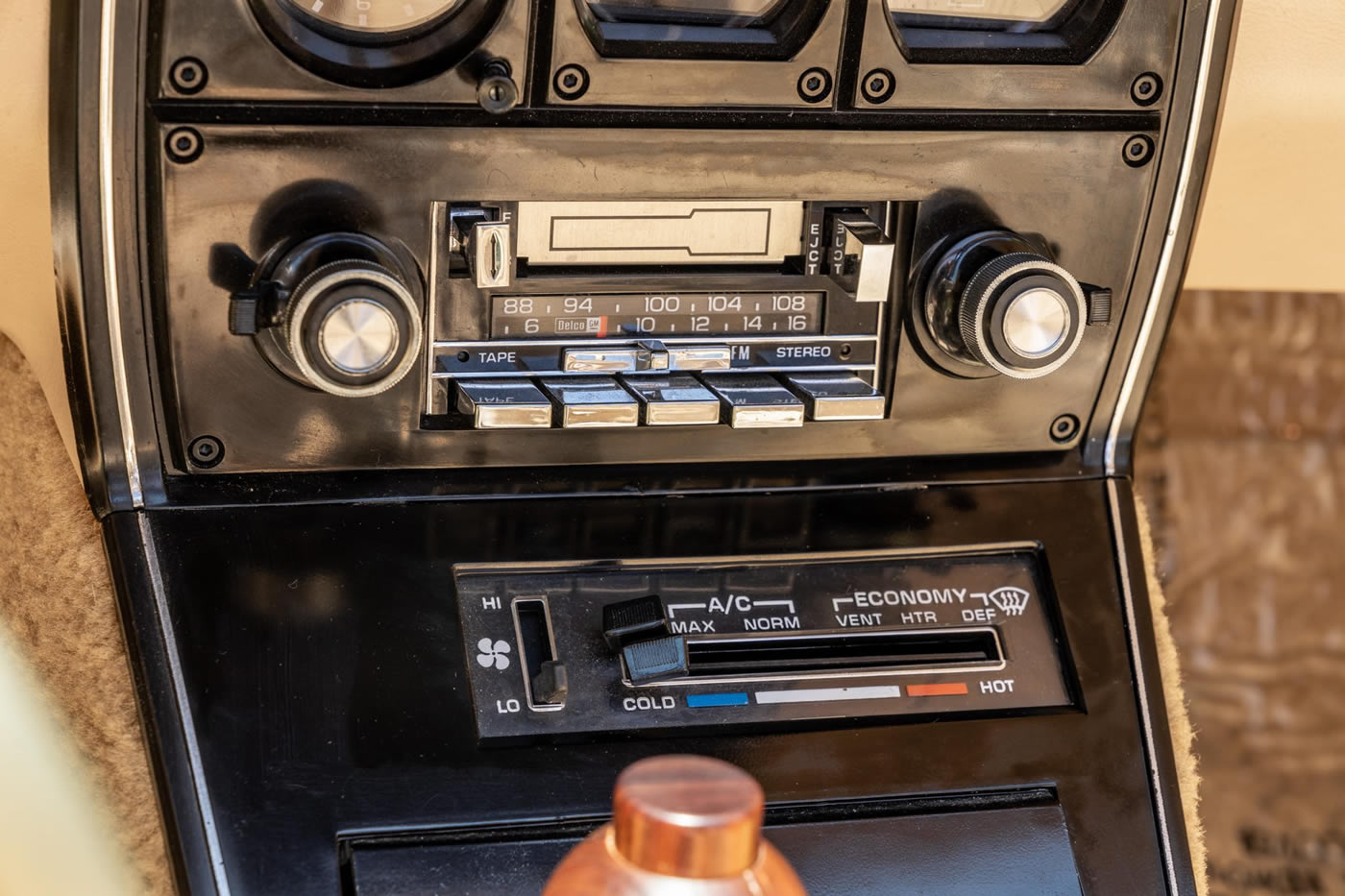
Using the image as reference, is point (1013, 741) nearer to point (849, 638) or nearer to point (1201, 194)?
point (849, 638)

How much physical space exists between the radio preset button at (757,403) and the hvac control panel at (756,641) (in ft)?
0.38

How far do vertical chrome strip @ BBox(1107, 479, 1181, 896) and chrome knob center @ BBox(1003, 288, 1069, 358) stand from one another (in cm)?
20

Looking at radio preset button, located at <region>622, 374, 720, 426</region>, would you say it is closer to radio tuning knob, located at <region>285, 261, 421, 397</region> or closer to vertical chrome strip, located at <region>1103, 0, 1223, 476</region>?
radio tuning knob, located at <region>285, 261, 421, 397</region>

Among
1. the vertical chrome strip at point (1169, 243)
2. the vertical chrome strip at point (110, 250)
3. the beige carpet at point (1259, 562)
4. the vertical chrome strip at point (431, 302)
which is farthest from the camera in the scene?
the beige carpet at point (1259, 562)

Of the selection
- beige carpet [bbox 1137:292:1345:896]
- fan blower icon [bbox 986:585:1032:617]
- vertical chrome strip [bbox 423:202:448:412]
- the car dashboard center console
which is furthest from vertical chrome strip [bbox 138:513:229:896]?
beige carpet [bbox 1137:292:1345:896]

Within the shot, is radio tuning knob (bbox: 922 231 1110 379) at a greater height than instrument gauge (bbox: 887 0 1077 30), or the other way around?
instrument gauge (bbox: 887 0 1077 30)

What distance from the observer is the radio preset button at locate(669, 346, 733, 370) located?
1086 mm

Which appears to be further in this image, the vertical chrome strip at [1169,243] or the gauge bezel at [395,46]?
the vertical chrome strip at [1169,243]

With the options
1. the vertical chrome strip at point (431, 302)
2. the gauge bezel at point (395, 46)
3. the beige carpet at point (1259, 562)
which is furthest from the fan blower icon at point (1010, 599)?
the beige carpet at point (1259, 562)

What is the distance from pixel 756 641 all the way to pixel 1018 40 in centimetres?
51

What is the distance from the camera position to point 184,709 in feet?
3.20

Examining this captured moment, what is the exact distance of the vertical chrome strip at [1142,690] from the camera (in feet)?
3.57

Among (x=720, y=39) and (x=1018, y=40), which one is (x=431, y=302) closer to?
(x=720, y=39)

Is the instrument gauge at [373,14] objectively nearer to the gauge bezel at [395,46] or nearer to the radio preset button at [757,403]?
the gauge bezel at [395,46]
